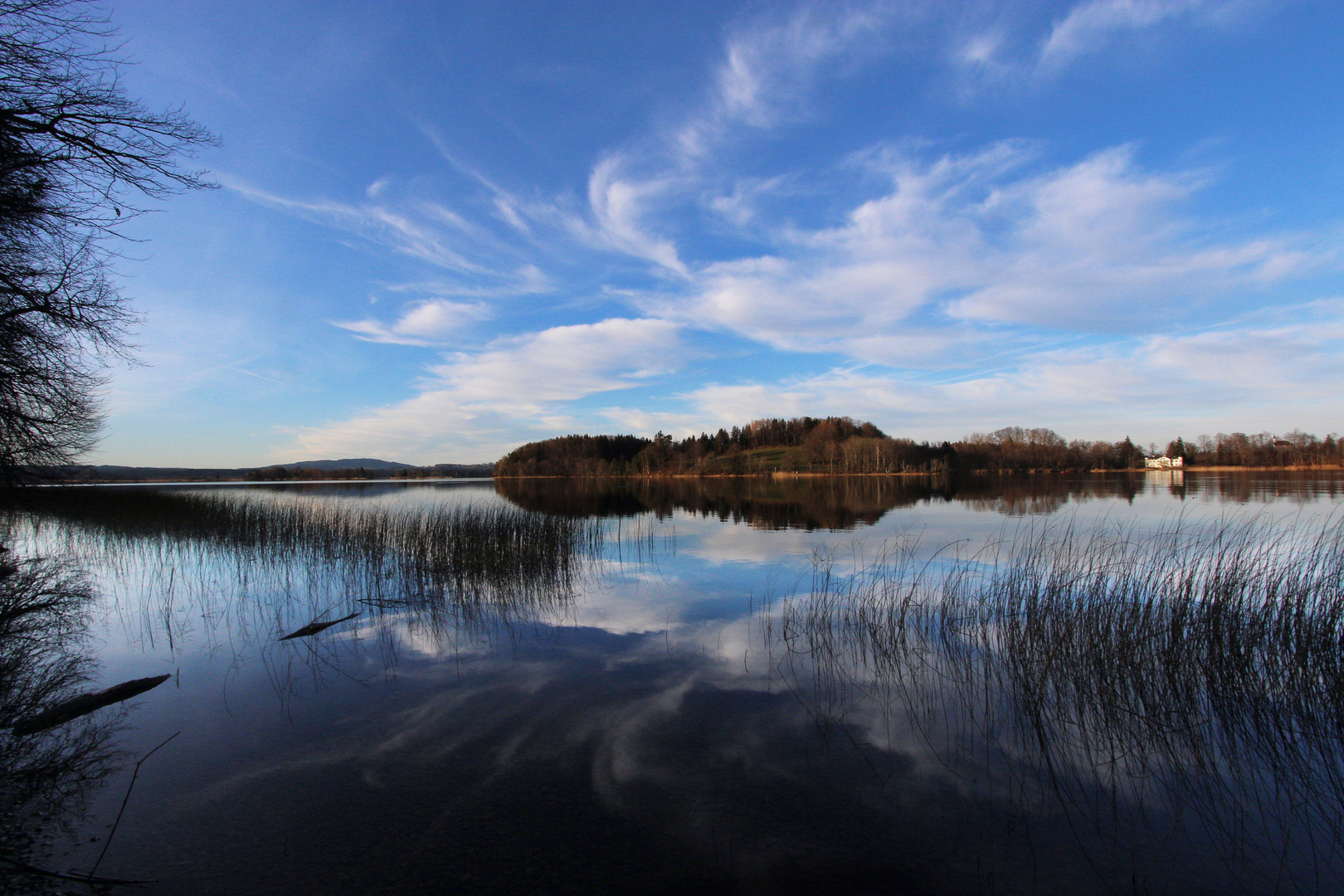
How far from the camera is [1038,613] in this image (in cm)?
767

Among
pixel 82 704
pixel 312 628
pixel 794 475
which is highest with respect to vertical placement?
pixel 794 475

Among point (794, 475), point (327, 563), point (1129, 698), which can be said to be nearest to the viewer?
point (1129, 698)

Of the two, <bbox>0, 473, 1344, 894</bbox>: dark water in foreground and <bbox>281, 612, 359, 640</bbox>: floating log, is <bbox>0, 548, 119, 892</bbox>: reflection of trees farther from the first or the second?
<bbox>281, 612, 359, 640</bbox>: floating log

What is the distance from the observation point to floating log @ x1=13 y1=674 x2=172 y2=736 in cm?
476

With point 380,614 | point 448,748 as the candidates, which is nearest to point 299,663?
point 380,614

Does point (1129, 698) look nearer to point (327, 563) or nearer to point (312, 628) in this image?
point (312, 628)

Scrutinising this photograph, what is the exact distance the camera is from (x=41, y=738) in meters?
4.59

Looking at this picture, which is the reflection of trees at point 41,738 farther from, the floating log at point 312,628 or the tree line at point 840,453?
the tree line at point 840,453

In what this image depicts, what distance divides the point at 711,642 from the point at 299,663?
503 cm

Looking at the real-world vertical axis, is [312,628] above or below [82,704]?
below

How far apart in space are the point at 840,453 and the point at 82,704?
11614 centimetres

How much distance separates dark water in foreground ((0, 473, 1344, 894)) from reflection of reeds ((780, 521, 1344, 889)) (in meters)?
0.04

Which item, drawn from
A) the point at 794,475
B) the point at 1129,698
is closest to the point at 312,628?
the point at 1129,698

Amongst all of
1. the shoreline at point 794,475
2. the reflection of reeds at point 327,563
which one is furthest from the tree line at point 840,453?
the reflection of reeds at point 327,563
